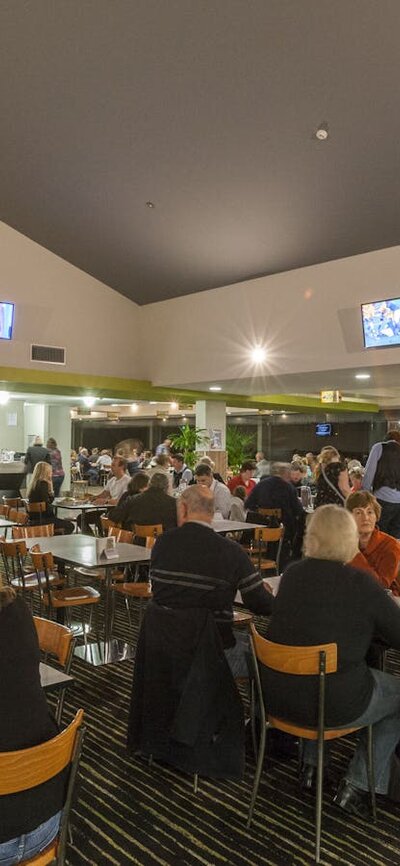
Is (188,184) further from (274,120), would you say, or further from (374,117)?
(374,117)

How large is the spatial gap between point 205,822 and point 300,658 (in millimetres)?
833

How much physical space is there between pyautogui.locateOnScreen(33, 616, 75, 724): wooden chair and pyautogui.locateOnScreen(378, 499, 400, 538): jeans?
4226mm

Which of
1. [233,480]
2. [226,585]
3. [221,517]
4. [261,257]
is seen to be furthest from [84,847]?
[261,257]

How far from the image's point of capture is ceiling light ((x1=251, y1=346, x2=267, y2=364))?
829 centimetres

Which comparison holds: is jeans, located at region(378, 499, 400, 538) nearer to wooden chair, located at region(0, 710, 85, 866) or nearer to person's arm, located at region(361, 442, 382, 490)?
person's arm, located at region(361, 442, 382, 490)

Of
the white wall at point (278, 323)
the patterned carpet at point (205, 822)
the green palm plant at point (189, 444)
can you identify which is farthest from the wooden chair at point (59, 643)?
the green palm plant at point (189, 444)

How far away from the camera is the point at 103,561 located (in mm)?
4070

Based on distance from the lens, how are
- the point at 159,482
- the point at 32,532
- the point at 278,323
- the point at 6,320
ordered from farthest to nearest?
the point at 6,320, the point at 278,323, the point at 159,482, the point at 32,532

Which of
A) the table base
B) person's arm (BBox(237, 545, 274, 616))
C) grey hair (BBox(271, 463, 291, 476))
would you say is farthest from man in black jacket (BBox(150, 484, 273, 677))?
grey hair (BBox(271, 463, 291, 476))

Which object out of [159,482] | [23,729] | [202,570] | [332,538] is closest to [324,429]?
[159,482]

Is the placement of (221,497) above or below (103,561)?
above

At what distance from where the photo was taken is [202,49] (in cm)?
501

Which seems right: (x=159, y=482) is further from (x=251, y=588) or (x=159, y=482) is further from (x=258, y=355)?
(x=258, y=355)

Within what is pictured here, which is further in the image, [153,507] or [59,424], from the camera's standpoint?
[59,424]
